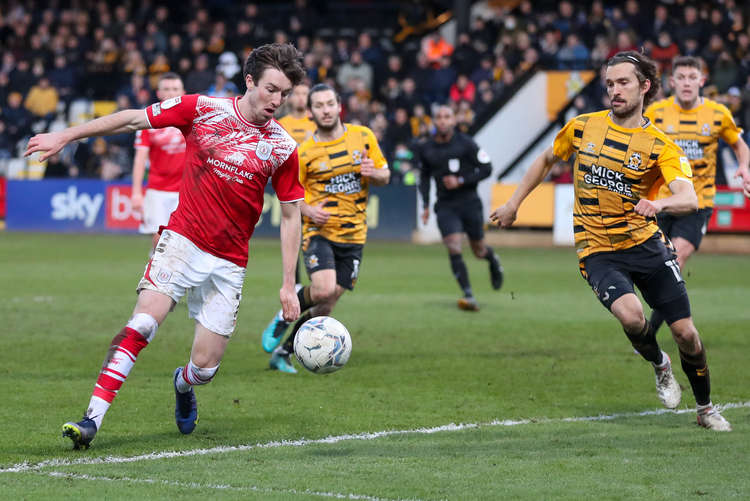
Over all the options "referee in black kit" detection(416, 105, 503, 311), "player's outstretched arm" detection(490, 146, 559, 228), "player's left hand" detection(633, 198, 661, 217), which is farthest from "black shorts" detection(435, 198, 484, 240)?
"player's left hand" detection(633, 198, 661, 217)

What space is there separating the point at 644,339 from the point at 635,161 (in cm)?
111

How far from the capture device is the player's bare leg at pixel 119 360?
6305 millimetres

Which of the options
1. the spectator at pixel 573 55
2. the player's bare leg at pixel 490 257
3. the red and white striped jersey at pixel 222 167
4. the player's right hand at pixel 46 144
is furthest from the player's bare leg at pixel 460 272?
the spectator at pixel 573 55

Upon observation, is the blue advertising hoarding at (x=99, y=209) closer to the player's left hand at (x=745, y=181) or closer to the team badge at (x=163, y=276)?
the player's left hand at (x=745, y=181)

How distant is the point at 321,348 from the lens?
276 inches

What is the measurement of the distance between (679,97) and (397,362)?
11.3 ft

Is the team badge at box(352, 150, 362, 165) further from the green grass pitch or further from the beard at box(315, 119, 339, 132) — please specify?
the green grass pitch

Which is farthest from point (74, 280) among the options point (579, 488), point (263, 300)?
point (579, 488)

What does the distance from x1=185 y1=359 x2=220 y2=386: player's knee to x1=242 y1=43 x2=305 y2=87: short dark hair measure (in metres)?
1.66

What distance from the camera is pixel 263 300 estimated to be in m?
14.6

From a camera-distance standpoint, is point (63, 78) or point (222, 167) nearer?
point (222, 167)

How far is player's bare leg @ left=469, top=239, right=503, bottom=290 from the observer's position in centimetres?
1470

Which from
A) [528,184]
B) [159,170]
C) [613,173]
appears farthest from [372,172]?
[159,170]

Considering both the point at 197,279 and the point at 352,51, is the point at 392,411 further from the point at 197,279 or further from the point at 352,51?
the point at 352,51
